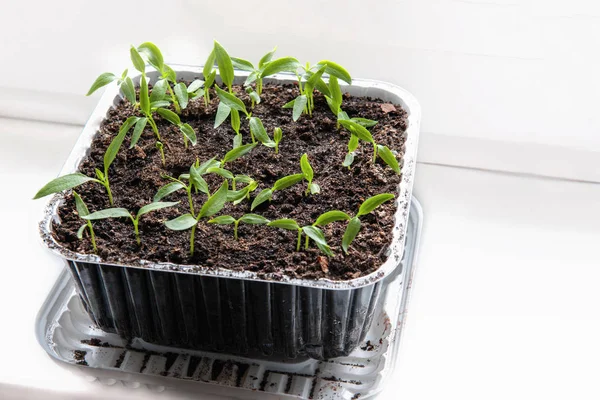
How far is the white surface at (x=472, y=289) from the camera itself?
1158mm

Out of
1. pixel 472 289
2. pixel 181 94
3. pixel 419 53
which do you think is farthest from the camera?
pixel 419 53

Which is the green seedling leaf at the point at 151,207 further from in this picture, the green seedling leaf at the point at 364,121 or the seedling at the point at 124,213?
the green seedling leaf at the point at 364,121

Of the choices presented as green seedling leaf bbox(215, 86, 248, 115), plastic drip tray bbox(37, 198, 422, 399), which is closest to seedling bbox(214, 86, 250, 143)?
green seedling leaf bbox(215, 86, 248, 115)

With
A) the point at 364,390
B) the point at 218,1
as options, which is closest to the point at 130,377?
the point at 364,390

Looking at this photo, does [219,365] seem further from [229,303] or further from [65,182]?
[65,182]

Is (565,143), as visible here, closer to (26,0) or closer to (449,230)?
(449,230)

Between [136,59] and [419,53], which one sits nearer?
[136,59]

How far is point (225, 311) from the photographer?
103cm

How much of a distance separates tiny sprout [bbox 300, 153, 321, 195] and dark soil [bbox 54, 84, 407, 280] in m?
0.01

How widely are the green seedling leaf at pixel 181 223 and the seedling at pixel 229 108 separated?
20cm

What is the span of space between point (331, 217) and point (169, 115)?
0.32 metres

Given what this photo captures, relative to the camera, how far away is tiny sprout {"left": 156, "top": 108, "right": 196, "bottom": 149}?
112 cm

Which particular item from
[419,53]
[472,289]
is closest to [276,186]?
[472,289]

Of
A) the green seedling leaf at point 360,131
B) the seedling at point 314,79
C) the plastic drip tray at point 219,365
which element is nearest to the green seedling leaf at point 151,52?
the seedling at point 314,79
